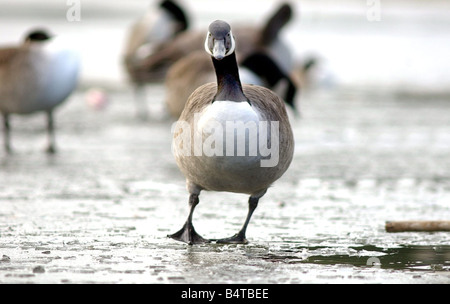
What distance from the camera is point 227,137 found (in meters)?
5.45

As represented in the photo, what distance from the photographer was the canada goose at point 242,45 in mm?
12391

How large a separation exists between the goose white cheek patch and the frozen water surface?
23.5 inches

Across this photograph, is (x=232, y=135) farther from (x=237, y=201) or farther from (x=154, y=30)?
(x=154, y=30)

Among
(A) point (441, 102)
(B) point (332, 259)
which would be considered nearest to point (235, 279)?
(B) point (332, 259)

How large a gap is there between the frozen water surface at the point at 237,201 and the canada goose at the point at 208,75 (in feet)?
2.00

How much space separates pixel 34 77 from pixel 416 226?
4.91 metres

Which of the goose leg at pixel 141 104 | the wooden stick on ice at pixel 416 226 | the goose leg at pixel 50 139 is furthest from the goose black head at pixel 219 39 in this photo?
the goose leg at pixel 141 104

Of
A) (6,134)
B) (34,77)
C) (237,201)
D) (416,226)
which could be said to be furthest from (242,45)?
(416,226)

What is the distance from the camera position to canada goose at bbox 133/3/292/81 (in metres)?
12.4

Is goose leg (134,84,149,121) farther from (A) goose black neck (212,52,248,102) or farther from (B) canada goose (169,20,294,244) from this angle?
(A) goose black neck (212,52,248,102)

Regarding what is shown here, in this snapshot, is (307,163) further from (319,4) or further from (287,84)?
(319,4)

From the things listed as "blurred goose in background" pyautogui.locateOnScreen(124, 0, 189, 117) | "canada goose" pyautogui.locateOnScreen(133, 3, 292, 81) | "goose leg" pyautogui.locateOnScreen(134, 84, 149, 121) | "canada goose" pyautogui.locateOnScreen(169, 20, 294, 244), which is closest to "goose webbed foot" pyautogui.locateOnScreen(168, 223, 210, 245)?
"canada goose" pyautogui.locateOnScreen(169, 20, 294, 244)

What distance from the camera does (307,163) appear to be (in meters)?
9.31

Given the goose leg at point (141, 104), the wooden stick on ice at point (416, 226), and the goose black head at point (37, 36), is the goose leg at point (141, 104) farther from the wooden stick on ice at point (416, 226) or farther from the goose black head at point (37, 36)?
the wooden stick on ice at point (416, 226)
